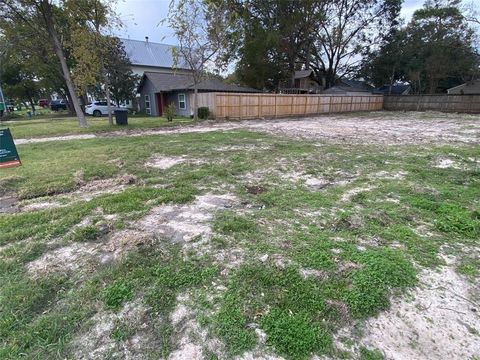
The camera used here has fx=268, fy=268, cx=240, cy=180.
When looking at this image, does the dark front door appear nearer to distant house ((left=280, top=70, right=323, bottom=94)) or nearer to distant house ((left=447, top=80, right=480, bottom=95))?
distant house ((left=280, top=70, right=323, bottom=94))

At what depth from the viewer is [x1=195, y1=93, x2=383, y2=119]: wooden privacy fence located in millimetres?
16078

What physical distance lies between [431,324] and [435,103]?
2546cm

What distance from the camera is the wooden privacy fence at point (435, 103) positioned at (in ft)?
65.1

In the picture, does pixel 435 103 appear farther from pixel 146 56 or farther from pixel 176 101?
pixel 146 56

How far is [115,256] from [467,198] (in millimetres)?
4641

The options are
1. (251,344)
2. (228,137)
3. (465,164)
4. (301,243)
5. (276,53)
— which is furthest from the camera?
(276,53)

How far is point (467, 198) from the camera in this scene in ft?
12.6

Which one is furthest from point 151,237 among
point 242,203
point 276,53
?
point 276,53

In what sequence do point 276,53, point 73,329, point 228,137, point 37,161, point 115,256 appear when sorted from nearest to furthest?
point 73,329
point 115,256
point 37,161
point 228,137
point 276,53

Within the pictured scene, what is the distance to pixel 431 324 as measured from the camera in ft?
5.99

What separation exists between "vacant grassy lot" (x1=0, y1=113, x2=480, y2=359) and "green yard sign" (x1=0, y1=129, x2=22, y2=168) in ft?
4.40

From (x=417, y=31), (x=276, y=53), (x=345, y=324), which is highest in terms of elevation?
(x=417, y=31)

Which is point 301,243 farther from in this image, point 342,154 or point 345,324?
point 342,154

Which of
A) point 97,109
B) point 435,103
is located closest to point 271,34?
point 435,103
